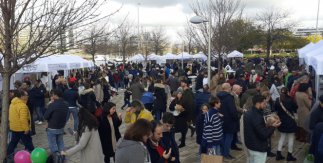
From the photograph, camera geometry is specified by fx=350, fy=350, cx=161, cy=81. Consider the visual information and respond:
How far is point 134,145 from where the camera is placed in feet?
13.0

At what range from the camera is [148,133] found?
13.5 ft

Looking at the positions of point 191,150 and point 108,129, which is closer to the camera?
point 108,129

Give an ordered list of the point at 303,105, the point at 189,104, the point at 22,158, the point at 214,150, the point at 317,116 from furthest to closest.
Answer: the point at 189,104 < the point at 303,105 < the point at 214,150 < the point at 317,116 < the point at 22,158

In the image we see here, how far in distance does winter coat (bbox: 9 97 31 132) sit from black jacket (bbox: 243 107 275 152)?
16.0 ft

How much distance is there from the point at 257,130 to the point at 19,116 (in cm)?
520

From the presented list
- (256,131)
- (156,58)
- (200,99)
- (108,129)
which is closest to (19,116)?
(108,129)

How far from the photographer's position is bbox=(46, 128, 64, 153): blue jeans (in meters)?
7.68

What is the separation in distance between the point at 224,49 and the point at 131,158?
1735 centimetres

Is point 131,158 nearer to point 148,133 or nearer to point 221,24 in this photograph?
point 148,133

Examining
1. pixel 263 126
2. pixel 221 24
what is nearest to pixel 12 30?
pixel 263 126

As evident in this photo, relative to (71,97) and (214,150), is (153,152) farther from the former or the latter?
(71,97)

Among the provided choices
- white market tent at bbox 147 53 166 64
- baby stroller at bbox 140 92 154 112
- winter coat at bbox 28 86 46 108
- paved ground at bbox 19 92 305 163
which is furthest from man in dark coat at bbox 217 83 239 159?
white market tent at bbox 147 53 166 64

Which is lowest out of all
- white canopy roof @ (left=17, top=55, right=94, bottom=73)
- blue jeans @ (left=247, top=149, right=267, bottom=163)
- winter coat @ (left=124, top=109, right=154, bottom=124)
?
blue jeans @ (left=247, top=149, right=267, bottom=163)

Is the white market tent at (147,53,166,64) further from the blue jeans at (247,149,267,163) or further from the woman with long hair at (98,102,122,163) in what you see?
the blue jeans at (247,149,267,163)
